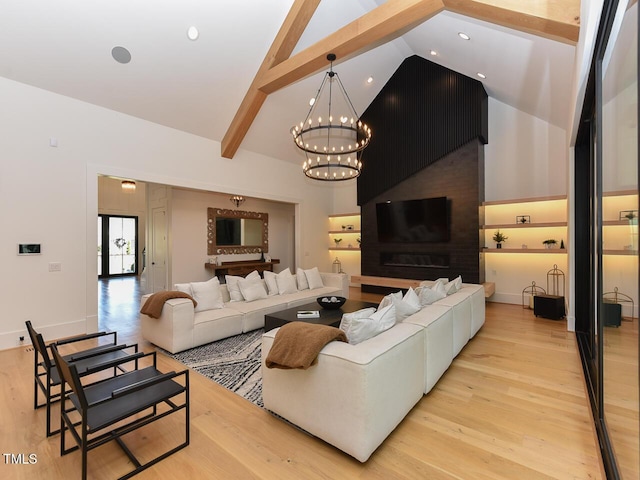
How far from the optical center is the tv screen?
658 centimetres

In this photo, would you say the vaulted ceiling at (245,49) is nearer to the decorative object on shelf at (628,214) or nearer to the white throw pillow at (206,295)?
the decorative object on shelf at (628,214)

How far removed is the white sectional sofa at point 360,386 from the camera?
6.06ft

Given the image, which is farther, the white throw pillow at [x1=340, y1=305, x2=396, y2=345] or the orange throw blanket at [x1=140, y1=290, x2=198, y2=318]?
the orange throw blanket at [x1=140, y1=290, x2=198, y2=318]

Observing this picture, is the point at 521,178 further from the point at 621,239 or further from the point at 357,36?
the point at 621,239

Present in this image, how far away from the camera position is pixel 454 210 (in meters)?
6.43

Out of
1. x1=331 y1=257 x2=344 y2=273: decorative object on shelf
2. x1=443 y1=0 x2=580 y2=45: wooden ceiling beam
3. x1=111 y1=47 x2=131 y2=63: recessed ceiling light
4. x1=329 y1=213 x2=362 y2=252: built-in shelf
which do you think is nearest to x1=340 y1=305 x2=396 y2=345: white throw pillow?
x1=443 y1=0 x2=580 y2=45: wooden ceiling beam

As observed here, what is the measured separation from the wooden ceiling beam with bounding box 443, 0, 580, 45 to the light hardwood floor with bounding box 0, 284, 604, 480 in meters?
3.25

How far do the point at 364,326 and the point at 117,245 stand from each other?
39.7ft

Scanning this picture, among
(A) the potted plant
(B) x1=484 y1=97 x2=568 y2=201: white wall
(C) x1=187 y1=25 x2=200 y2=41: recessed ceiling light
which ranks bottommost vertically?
(A) the potted plant

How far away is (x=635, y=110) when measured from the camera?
1.26m

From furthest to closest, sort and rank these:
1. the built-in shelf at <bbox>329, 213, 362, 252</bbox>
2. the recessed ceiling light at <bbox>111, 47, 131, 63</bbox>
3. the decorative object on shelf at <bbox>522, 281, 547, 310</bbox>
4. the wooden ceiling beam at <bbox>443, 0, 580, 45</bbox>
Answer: the built-in shelf at <bbox>329, 213, 362, 252</bbox> → the decorative object on shelf at <bbox>522, 281, 547, 310</bbox> → the recessed ceiling light at <bbox>111, 47, 131, 63</bbox> → the wooden ceiling beam at <bbox>443, 0, 580, 45</bbox>

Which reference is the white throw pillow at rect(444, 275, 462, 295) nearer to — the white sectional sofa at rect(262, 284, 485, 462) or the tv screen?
the white sectional sofa at rect(262, 284, 485, 462)

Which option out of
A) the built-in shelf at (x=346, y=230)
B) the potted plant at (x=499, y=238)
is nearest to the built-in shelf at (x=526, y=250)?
the potted plant at (x=499, y=238)

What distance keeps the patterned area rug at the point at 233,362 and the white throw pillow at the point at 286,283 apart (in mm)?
1265
